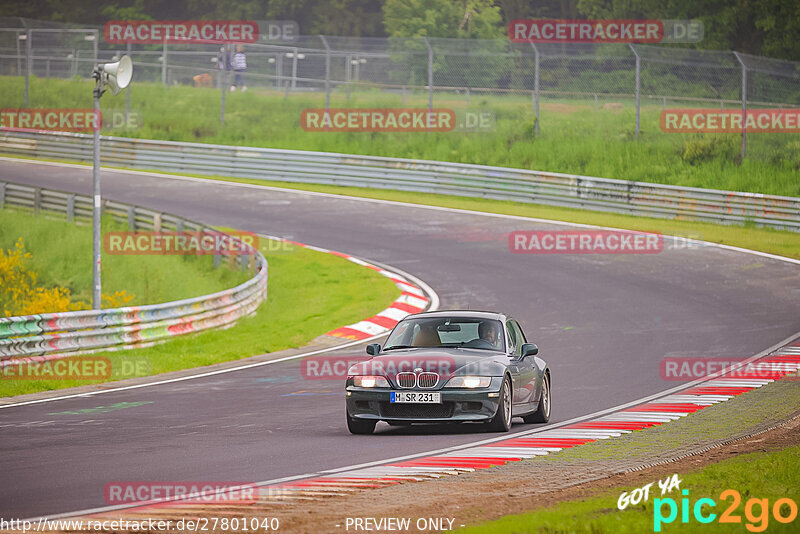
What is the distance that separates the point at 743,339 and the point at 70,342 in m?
10.9

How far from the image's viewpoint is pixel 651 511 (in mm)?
7301

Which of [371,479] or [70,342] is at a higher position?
[371,479]

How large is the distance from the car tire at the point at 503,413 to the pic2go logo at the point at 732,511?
3.97m

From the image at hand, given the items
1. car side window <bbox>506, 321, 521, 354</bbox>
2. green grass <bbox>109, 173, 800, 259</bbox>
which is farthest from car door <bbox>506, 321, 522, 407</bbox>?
green grass <bbox>109, 173, 800, 259</bbox>

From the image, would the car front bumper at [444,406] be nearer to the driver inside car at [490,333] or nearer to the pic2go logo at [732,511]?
the driver inside car at [490,333]

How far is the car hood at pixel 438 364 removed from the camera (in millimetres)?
11445

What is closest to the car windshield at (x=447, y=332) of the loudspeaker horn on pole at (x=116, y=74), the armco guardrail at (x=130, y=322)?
the armco guardrail at (x=130, y=322)

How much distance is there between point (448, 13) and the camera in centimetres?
6825

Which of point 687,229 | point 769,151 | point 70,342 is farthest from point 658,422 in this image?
point 769,151

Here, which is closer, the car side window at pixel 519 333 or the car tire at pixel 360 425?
the car tire at pixel 360 425

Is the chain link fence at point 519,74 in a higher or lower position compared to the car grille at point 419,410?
higher

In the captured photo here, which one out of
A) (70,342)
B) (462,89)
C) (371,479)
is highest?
(462,89)

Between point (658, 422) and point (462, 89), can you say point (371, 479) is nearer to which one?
point (658, 422)

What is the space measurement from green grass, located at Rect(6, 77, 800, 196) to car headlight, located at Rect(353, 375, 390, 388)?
24134 millimetres
